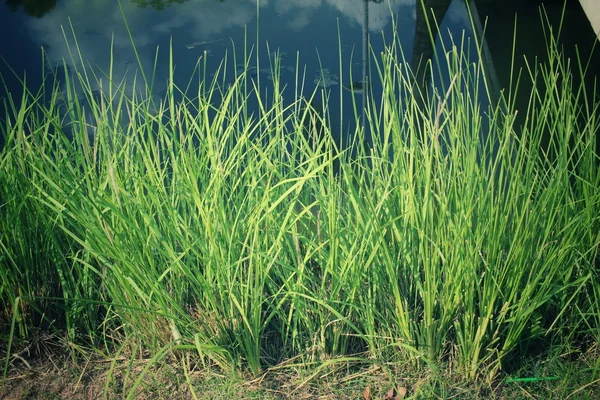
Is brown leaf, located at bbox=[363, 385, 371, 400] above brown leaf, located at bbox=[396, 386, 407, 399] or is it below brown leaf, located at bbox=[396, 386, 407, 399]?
below

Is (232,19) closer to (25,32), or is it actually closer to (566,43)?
(25,32)

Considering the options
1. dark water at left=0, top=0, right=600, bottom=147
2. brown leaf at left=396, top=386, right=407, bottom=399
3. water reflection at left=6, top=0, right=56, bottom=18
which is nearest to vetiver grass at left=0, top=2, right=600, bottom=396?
brown leaf at left=396, top=386, right=407, bottom=399

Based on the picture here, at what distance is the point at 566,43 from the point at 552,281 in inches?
93.2

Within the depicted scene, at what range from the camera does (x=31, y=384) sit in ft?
5.20

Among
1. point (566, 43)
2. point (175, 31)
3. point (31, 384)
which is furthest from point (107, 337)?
point (566, 43)

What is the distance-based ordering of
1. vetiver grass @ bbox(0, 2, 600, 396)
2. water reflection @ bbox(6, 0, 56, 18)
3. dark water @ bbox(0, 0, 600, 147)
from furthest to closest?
water reflection @ bbox(6, 0, 56, 18) < dark water @ bbox(0, 0, 600, 147) < vetiver grass @ bbox(0, 2, 600, 396)

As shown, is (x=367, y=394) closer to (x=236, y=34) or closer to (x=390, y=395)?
(x=390, y=395)

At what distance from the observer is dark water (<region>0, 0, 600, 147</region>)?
3.01m

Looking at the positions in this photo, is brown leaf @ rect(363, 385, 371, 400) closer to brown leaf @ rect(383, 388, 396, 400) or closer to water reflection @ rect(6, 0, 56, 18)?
brown leaf @ rect(383, 388, 396, 400)

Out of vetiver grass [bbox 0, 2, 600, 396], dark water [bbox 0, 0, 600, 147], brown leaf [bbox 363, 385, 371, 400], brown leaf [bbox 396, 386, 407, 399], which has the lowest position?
brown leaf [bbox 363, 385, 371, 400]

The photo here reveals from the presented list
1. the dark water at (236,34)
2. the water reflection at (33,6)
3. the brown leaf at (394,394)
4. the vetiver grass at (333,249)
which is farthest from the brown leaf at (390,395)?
the water reflection at (33,6)

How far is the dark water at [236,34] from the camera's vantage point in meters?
3.01

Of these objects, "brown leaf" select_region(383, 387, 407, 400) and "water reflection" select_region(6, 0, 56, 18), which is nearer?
"brown leaf" select_region(383, 387, 407, 400)

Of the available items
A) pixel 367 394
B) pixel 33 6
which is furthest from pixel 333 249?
pixel 33 6
